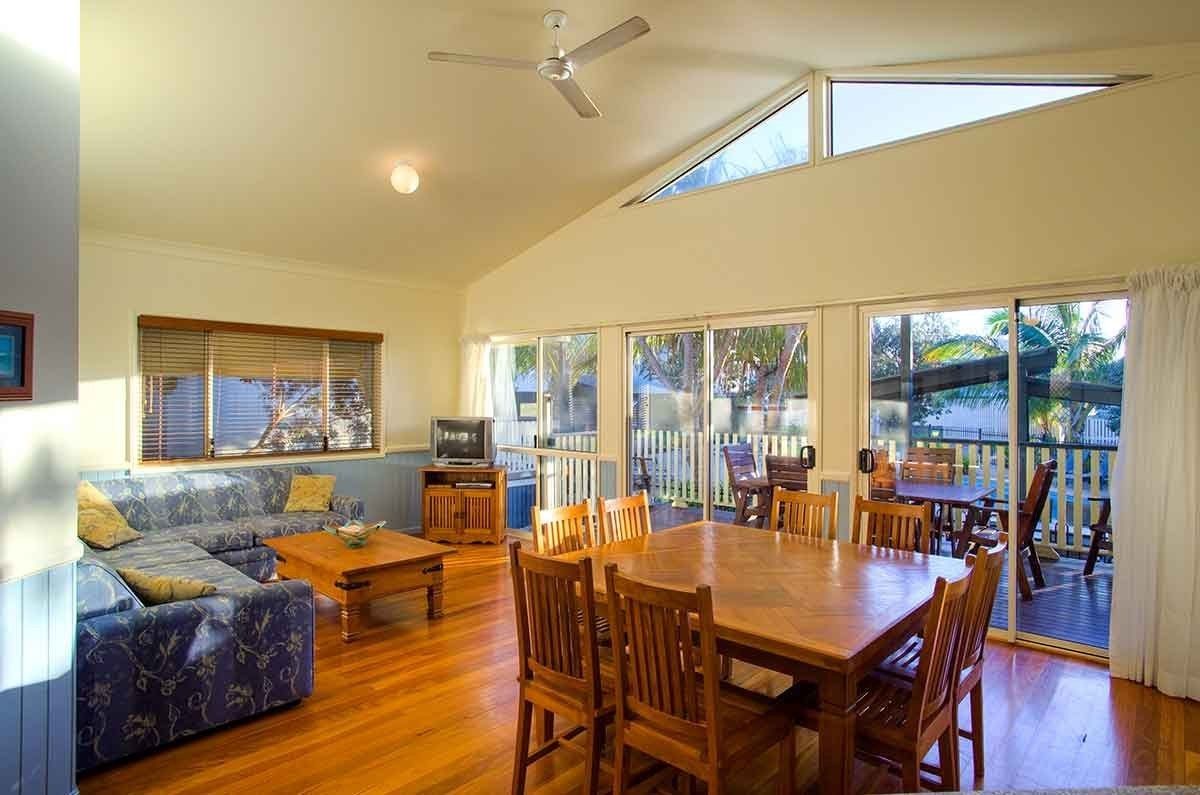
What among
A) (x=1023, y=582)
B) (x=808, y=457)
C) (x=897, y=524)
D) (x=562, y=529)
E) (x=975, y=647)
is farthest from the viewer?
(x=808, y=457)

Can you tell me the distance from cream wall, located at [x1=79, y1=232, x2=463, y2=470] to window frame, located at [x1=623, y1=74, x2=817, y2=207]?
8.57 feet

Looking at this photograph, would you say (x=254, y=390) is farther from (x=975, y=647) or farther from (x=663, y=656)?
(x=975, y=647)

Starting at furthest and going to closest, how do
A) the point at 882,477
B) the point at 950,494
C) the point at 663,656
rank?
the point at 882,477 < the point at 950,494 < the point at 663,656

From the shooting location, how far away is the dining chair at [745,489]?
4949mm

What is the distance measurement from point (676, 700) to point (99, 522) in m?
4.31

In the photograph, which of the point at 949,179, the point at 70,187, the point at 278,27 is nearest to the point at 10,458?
the point at 70,187

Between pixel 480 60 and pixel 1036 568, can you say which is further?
pixel 1036 568

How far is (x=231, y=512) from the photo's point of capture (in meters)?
5.31

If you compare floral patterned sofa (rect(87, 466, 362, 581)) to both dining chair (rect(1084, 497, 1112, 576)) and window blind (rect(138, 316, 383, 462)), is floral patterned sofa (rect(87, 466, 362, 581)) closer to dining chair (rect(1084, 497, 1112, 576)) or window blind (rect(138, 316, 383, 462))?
window blind (rect(138, 316, 383, 462))

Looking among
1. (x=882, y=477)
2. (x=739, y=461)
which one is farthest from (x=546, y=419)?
(x=882, y=477)

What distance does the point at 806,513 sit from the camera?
141 inches

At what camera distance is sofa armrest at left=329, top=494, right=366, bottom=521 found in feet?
18.4

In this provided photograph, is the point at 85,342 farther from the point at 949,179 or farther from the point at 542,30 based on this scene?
the point at 949,179

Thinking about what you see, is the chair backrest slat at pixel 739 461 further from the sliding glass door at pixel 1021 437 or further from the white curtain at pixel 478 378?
the white curtain at pixel 478 378
